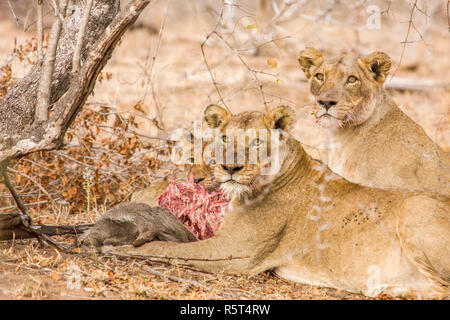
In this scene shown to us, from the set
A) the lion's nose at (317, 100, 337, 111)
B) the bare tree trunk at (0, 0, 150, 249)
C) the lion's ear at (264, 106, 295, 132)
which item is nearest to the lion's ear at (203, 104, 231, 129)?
the lion's ear at (264, 106, 295, 132)

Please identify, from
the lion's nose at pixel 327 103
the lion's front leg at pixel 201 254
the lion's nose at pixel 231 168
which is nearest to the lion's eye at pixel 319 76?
the lion's nose at pixel 327 103

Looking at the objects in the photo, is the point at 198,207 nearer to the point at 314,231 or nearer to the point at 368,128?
the point at 314,231

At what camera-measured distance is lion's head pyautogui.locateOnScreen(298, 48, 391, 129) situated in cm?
554

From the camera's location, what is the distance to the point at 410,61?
13641mm

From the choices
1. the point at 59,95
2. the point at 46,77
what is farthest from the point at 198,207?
the point at 46,77

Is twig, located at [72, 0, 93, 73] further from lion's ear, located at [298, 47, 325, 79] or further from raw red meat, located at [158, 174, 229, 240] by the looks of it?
lion's ear, located at [298, 47, 325, 79]

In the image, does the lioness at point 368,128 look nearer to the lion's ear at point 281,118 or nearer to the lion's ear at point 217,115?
the lion's ear at point 281,118

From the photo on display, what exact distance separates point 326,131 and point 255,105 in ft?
19.2

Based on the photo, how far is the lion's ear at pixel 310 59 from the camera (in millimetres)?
5871

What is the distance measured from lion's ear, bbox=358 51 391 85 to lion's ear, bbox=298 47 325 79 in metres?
0.38

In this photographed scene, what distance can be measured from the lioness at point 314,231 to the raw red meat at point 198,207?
0.50m

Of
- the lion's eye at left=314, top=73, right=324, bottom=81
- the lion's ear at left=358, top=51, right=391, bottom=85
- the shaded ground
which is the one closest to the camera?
the shaded ground

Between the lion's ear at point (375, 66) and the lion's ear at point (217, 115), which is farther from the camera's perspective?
the lion's ear at point (375, 66)
